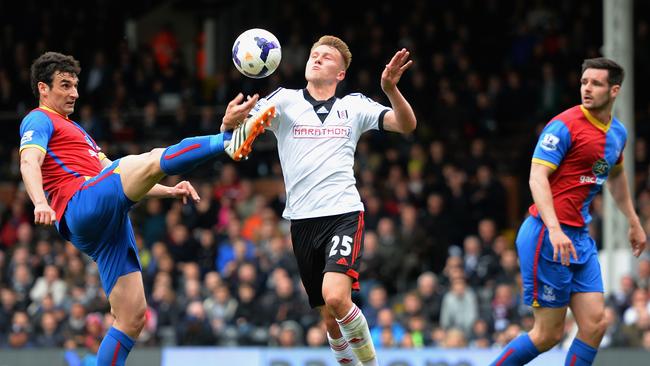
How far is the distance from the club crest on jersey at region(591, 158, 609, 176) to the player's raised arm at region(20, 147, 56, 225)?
4.10 meters

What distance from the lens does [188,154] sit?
8.52 metres

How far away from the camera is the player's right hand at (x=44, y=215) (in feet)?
26.6

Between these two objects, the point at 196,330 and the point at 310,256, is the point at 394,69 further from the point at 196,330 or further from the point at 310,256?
the point at 196,330

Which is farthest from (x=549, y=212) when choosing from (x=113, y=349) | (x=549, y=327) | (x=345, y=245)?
(x=113, y=349)

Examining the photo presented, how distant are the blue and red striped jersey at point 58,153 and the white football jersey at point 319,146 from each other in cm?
145

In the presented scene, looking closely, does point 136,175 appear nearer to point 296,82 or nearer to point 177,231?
point 177,231

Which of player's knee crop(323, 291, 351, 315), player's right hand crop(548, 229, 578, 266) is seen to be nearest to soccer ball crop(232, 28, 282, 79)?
player's knee crop(323, 291, 351, 315)

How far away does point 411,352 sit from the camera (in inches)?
551

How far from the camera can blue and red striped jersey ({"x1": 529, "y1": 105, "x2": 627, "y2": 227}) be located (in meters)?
8.94

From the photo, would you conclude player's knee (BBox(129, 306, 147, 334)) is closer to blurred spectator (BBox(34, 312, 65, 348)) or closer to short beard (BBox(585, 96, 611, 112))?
short beard (BBox(585, 96, 611, 112))

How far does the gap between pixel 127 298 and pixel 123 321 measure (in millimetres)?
179

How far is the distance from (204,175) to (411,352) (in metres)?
7.84

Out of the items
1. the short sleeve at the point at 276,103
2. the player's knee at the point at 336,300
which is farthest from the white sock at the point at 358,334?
the short sleeve at the point at 276,103

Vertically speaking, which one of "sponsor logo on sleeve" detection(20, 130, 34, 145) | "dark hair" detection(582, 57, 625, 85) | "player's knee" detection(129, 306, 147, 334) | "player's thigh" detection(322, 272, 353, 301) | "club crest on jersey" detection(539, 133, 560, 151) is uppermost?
"dark hair" detection(582, 57, 625, 85)
